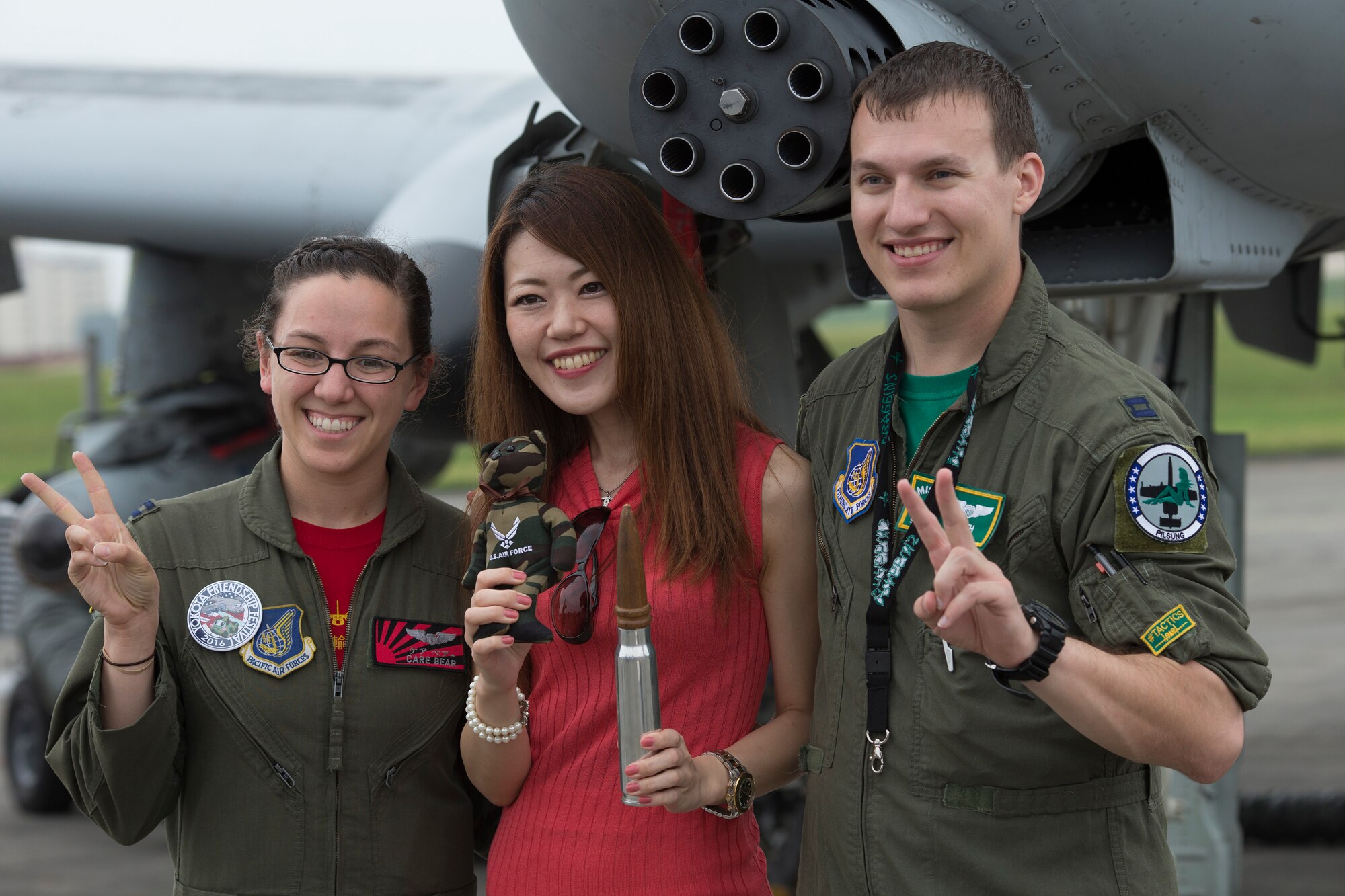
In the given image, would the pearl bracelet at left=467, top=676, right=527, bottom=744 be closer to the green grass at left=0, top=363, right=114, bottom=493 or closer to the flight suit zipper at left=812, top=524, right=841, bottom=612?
the flight suit zipper at left=812, top=524, right=841, bottom=612

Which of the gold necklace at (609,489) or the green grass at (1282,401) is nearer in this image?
the gold necklace at (609,489)

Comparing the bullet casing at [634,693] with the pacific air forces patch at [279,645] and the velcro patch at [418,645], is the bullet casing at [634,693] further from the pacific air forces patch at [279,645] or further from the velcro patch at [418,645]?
the pacific air forces patch at [279,645]

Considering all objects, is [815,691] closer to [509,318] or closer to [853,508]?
[853,508]

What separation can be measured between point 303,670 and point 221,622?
0.16 m

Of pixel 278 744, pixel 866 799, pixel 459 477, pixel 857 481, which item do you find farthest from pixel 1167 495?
pixel 459 477

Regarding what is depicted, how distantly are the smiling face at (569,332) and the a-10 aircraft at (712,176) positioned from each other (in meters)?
0.34

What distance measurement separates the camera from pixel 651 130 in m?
2.54

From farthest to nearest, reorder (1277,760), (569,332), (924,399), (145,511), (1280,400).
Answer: (1280,400) < (1277,760) < (145,511) < (569,332) < (924,399)

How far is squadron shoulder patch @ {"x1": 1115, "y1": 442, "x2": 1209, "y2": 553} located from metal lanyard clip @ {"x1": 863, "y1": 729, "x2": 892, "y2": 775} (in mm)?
472

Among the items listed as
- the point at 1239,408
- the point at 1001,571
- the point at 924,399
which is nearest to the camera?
the point at 1001,571

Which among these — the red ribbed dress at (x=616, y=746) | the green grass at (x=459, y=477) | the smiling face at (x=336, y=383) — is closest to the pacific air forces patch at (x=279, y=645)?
the smiling face at (x=336, y=383)

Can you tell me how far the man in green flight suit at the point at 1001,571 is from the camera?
1820 millimetres

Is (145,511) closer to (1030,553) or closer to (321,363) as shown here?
(321,363)

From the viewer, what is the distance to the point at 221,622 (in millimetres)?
2309
